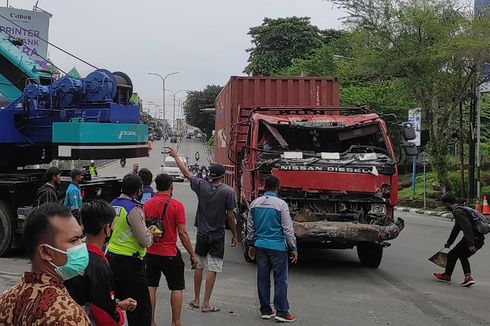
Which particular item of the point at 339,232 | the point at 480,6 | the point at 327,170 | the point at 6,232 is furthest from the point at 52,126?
the point at 480,6

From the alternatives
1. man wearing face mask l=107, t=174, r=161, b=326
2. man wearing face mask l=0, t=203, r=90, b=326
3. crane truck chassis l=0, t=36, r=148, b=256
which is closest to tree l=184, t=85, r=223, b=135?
crane truck chassis l=0, t=36, r=148, b=256

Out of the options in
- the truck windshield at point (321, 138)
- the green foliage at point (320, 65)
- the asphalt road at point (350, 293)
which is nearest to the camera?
the asphalt road at point (350, 293)

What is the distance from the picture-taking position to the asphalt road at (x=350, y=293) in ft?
20.7

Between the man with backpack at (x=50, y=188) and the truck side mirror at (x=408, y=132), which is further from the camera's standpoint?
the truck side mirror at (x=408, y=132)

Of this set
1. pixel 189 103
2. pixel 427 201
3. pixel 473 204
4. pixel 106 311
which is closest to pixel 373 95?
pixel 427 201

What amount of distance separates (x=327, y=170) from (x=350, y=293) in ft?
6.22

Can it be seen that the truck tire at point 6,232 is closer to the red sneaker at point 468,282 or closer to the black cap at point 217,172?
the black cap at point 217,172

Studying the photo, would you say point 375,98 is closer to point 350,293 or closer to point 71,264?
point 350,293

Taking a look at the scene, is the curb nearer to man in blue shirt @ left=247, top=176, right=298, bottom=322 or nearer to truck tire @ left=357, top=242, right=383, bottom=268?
truck tire @ left=357, top=242, right=383, bottom=268

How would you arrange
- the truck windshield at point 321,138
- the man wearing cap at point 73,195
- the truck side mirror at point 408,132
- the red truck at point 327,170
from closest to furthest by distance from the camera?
the man wearing cap at point 73,195 → the red truck at point 327,170 → the truck side mirror at point 408,132 → the truck windshield at point 321,138

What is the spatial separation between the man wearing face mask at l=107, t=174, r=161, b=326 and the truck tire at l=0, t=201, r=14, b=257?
543cm

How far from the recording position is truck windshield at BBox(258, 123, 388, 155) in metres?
9.34

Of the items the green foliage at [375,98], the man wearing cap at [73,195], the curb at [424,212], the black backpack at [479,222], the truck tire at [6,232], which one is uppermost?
the green foliage at [375,98]

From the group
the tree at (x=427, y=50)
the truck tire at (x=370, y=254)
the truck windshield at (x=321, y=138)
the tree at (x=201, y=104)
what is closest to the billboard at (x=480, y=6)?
the tree at (x=427, y=50)
